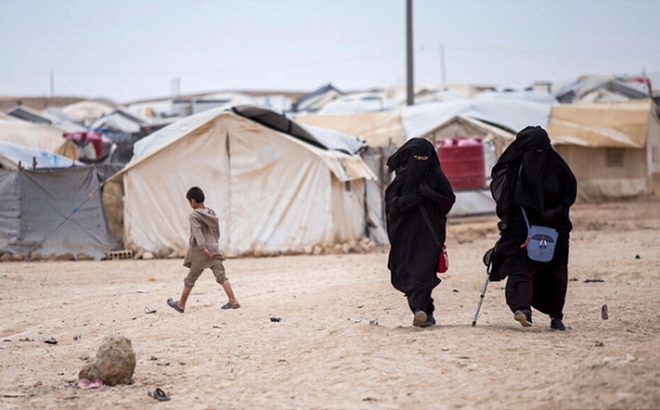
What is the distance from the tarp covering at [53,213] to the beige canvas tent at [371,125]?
10.00m

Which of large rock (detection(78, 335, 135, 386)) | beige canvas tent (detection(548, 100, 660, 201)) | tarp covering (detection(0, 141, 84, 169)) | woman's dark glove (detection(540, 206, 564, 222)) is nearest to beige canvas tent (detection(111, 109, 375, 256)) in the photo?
tarp covering (detection(0, 141, 84, 169))

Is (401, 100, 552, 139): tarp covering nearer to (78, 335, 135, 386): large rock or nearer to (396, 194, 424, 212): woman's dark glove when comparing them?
(396, 194, 424, 212): woman's dark glove

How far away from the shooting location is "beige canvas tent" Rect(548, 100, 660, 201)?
70.1ft

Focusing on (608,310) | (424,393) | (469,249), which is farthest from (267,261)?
(424,393)

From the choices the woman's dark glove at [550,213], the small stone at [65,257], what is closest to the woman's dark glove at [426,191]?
the woman's dark glove at [550,213]

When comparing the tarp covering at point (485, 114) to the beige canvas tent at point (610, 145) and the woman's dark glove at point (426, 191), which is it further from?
the woman's dark glove at point (426, 191)

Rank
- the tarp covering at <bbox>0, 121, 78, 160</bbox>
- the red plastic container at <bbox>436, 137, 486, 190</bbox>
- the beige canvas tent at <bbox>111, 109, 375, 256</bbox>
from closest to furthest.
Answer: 1. the beige canvas tent at <bbox>111, 109, 375, 256</bbox>
2. the red plastic container at <bbox>436, 137, 486, 190</bbox>
3. the tarp covering at <bbox>0, 121, 78, 160</bbox>

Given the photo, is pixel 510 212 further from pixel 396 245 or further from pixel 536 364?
pixel 536 364

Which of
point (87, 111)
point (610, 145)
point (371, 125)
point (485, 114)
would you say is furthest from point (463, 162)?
point (87, 111)

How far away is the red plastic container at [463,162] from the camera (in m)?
18.4

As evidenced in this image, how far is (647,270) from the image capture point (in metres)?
9.39

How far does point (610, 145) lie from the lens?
69.8ft

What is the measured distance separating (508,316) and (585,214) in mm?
13123

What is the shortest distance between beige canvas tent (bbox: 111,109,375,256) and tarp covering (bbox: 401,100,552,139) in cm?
835
